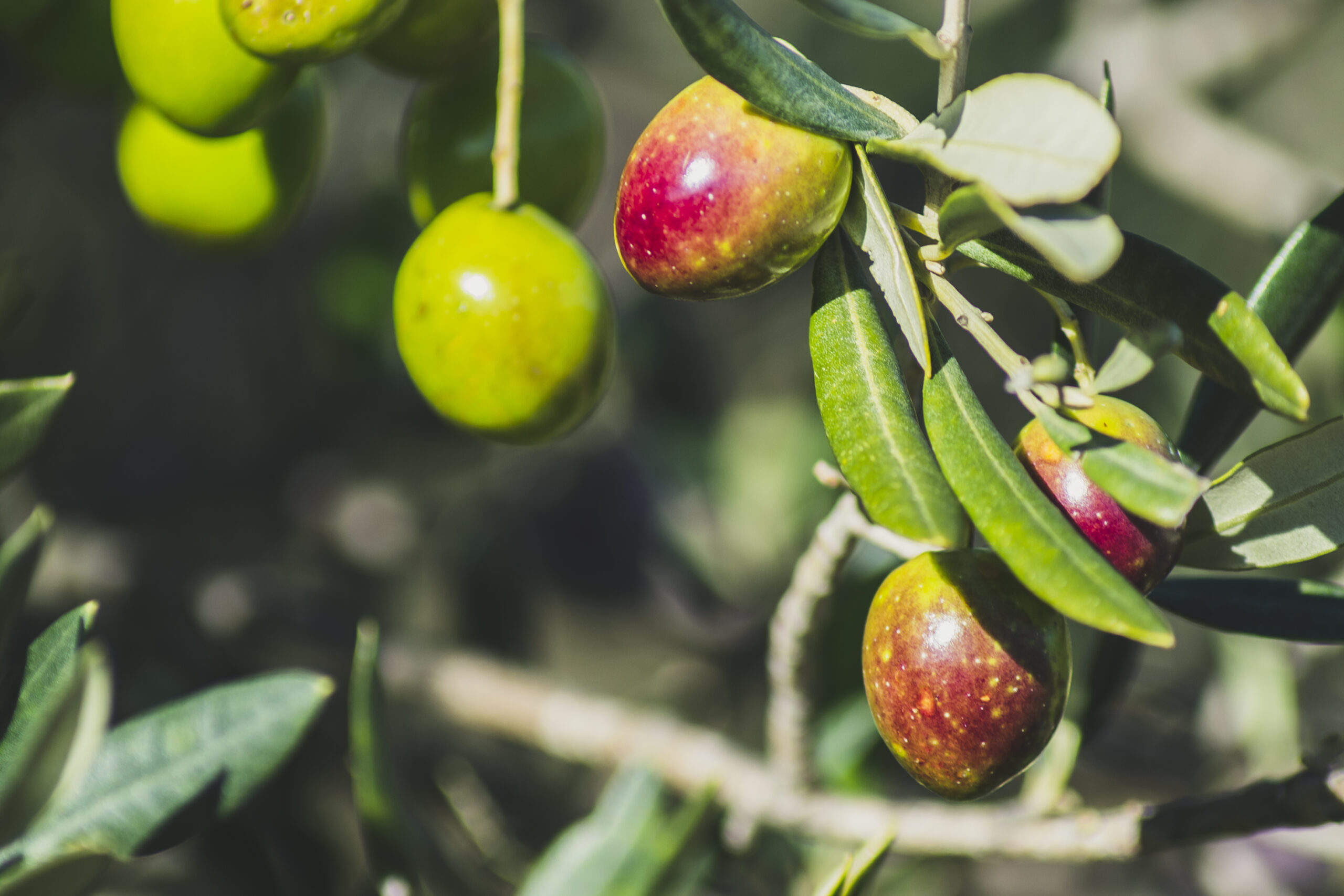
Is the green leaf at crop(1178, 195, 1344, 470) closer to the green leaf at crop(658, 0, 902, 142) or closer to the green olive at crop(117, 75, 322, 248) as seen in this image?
the green leaf at crop(658, 0, 902, 142)

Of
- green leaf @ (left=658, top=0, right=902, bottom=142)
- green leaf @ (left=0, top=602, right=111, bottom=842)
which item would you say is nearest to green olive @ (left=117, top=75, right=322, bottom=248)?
green leaf @ (left=0, top=602, right=111, bottom=842)

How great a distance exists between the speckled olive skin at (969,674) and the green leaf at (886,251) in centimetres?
14

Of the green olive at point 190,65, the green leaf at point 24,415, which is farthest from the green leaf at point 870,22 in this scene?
the green leaf at point 24,415

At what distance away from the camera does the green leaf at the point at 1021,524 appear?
0.51 metres

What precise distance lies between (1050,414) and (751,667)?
52.2 inches

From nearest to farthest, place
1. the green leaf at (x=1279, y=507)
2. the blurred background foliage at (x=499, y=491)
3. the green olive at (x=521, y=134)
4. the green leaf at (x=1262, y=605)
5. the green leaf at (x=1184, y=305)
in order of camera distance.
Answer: the green leaf at (x=1184, y=305) → the green leaf at (x=1279, y=507) → the green leaf at (x=1262, y=605) → the green olive at (x=521, y=134) → the blurred background foliage at (x=499, y=491)

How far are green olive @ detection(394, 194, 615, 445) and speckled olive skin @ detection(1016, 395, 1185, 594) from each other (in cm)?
36

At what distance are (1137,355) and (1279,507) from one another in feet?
0.70

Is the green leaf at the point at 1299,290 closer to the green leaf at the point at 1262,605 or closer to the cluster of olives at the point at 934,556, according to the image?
the green leaf at the point at 1262,605

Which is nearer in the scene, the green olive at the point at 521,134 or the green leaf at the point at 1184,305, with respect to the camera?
the green leaf at the point at 1184,305

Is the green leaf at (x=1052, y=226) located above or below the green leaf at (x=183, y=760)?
above

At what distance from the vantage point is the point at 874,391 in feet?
2.04

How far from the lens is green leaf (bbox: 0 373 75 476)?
2.45ft

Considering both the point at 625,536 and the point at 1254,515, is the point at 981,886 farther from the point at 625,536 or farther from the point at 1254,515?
the point at 1254,515
